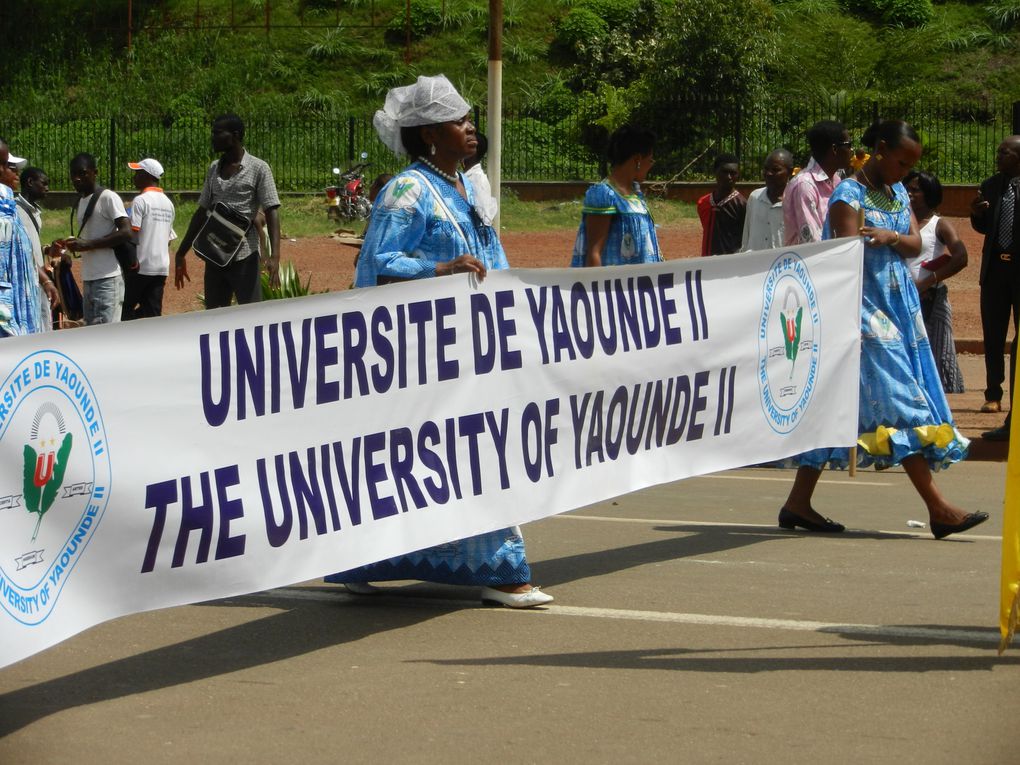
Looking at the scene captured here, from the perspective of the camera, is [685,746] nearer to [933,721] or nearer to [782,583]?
[933,721]

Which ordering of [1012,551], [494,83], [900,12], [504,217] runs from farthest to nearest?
[900,12], [504,217], [494,83], [1012,551]

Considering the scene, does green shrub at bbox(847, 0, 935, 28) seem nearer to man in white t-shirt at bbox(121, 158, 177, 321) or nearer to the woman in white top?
man in white t-shirt at bbox(121, 158, 177, 321)

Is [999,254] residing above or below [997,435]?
above

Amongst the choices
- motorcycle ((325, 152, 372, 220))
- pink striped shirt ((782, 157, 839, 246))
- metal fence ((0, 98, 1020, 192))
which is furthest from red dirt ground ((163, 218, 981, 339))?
pink striped shirt ((782, 157, 839, 246))

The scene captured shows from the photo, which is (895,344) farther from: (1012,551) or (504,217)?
(504,217)

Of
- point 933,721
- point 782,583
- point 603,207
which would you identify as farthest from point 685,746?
point 603,207

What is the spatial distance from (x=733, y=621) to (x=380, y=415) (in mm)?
1431

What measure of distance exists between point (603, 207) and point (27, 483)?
4598 mm

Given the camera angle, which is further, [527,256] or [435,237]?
[527,256]

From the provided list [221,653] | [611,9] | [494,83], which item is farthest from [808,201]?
[611,9]

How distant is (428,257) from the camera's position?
5.66 meters

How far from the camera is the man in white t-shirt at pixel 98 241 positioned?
41.5 ft

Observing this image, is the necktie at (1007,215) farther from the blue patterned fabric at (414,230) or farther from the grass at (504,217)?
the grass at (504,217)

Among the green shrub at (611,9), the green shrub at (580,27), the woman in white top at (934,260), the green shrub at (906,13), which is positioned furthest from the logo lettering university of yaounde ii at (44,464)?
the green shrub at (906,13)
